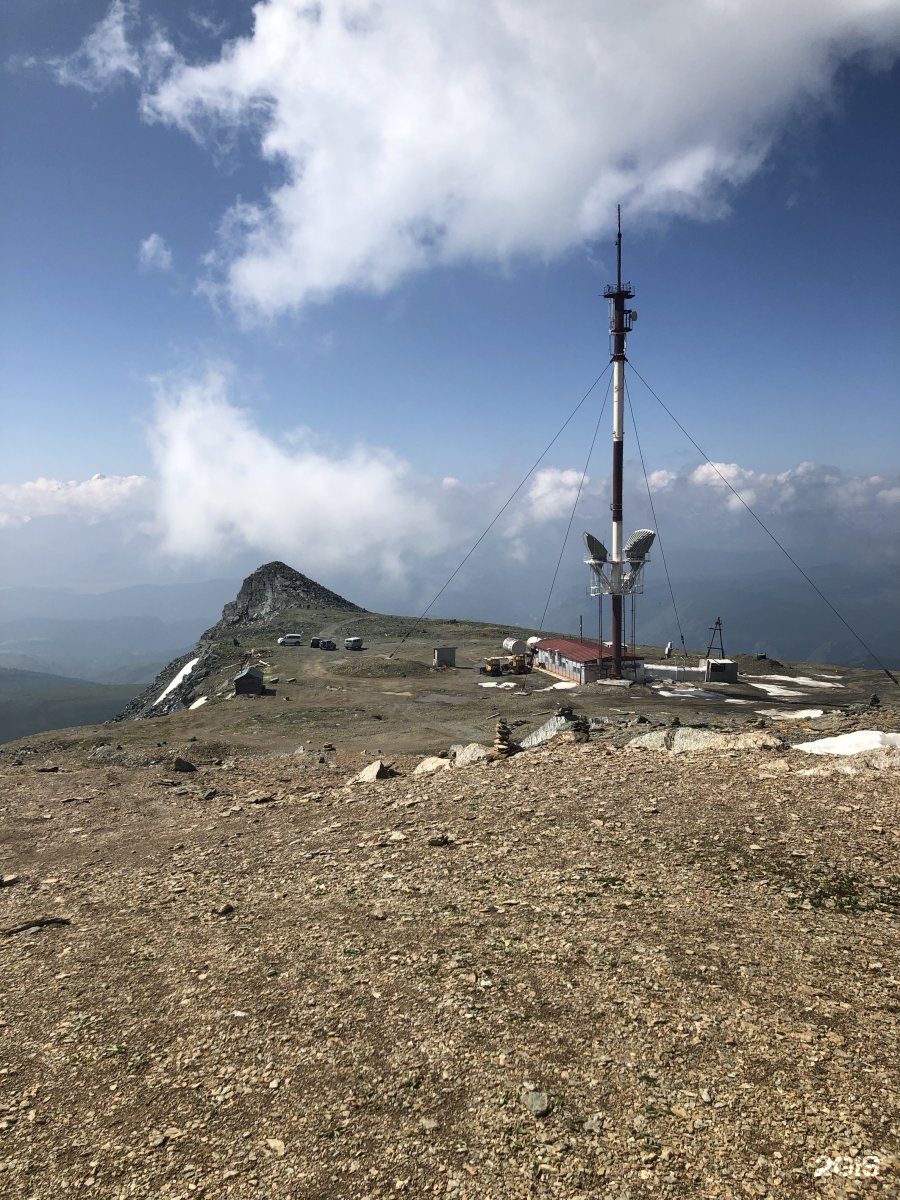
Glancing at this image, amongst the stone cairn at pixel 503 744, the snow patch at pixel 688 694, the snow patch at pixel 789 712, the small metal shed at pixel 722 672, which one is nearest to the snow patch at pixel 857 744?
the stone cairn at pixel 503 744

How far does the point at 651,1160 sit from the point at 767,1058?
79.2 inches

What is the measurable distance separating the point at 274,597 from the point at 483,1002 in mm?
116605

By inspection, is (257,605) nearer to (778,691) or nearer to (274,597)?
(274,597)

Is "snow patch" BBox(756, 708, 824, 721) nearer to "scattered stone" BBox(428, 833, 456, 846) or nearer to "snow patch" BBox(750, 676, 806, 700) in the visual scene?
"snow patch" BBox(750, 676, 806, 700)

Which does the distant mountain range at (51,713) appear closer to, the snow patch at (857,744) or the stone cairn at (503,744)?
the stone cairn at (503,744)

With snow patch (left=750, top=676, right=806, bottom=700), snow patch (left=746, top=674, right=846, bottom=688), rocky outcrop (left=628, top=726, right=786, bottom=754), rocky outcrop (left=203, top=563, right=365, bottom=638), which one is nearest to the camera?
rocky outcrop (left=628, top=726, right=786, bottom=754)

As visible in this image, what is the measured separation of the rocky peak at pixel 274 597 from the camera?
118 m

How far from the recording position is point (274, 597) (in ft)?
398

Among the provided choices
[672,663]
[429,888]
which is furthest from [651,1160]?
[672,663]

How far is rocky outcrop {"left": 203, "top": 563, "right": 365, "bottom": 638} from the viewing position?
117438 millimetres

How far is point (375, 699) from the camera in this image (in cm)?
4978

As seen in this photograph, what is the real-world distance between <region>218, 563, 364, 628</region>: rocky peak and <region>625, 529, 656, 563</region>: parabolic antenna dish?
7060cm

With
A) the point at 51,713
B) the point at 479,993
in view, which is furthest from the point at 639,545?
the point at 51,713

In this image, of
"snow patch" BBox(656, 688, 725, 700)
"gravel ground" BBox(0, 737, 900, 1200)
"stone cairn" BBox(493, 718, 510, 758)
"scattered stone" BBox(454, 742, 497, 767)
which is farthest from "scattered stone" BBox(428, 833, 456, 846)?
"snow patch" BBox(656, 688, 725, 700)
